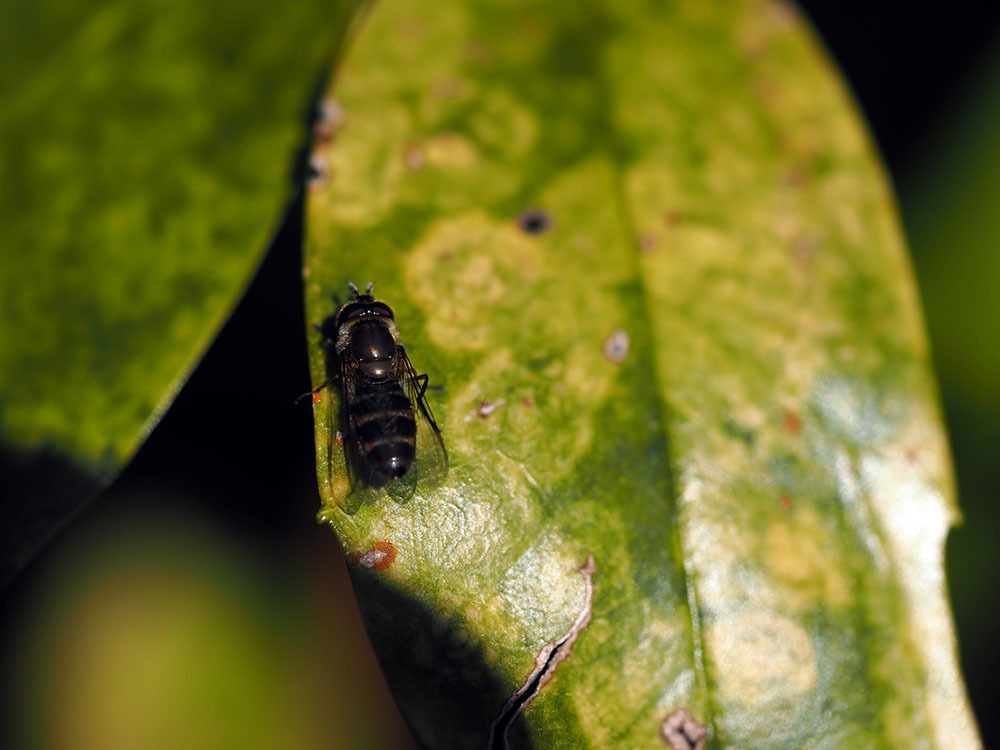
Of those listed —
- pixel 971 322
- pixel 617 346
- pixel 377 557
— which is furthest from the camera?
pixel 971 322

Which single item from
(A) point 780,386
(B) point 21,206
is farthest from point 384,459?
(B) point 21,206

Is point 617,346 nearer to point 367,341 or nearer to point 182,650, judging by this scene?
point 367,341

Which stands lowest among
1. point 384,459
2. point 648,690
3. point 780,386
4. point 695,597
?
point 648,690

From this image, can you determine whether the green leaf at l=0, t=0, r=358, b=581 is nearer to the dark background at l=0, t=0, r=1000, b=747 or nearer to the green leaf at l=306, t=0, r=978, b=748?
the green leaf at l=306, t=0, r=978, b=748

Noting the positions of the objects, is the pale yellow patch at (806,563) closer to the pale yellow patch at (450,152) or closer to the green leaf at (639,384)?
the green leaf at (639,384)

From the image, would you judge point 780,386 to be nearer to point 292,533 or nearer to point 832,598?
point 832,598

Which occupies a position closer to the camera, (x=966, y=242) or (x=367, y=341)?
(x=367, y=341)

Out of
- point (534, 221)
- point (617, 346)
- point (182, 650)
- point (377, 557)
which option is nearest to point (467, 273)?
point (534, 221)
